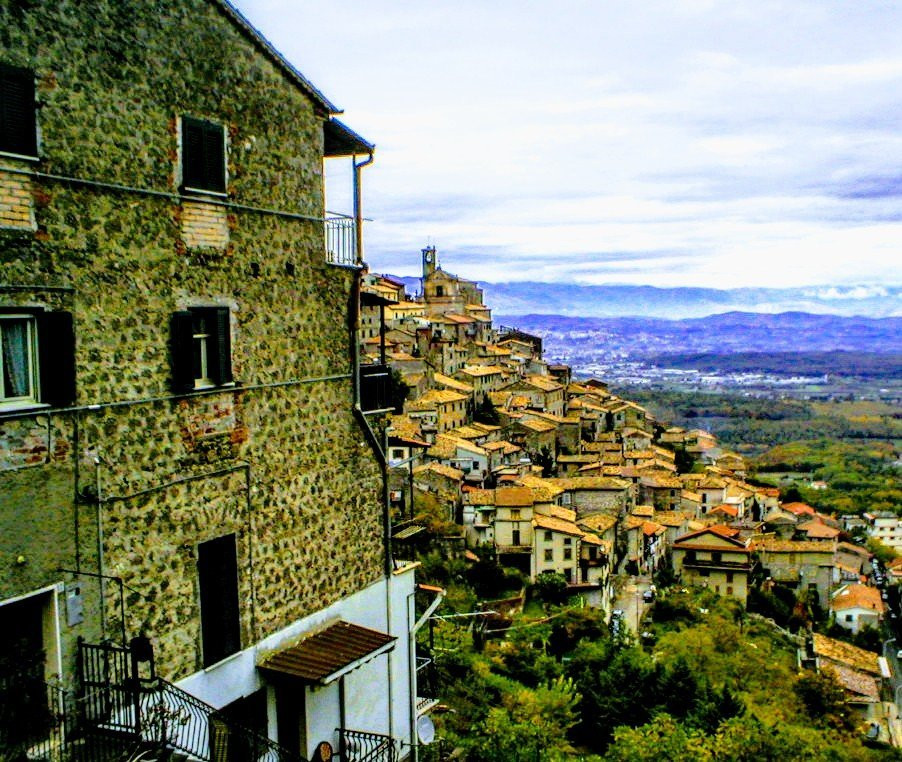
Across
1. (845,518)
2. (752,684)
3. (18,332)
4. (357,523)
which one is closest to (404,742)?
(357,523)

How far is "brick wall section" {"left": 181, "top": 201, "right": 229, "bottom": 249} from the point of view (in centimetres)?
898

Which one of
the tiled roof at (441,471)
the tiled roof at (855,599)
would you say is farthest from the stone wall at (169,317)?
the tiled roof at (855,599)

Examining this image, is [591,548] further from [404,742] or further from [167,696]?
[167,696]

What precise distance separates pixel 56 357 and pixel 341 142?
560 cm

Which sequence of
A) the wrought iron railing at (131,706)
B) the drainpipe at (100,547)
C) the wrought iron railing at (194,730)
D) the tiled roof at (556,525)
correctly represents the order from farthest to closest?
the tiled roof at (556,525) < the drainpipe at (100,547) < the wrought iron railing at (194,730) < the wrought iron railing at (131,706)

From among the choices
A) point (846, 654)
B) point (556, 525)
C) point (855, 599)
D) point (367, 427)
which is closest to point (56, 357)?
point (367, 427)

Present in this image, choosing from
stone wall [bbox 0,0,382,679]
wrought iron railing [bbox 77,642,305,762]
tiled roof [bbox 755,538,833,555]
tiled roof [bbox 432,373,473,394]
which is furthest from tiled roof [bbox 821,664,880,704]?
wrought iron railing [bbox 77,642,305,762]

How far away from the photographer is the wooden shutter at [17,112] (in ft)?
23.7

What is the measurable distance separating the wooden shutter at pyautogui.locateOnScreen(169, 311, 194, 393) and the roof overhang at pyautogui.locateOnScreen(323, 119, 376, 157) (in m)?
3.78

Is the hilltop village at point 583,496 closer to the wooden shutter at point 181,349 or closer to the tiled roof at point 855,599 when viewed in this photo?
the tiled roof at point 855,599

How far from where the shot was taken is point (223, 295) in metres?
9.51

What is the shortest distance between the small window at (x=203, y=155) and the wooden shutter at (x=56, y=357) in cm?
212

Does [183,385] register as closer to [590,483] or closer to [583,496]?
[583,496]

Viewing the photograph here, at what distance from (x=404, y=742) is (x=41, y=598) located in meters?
6.86
